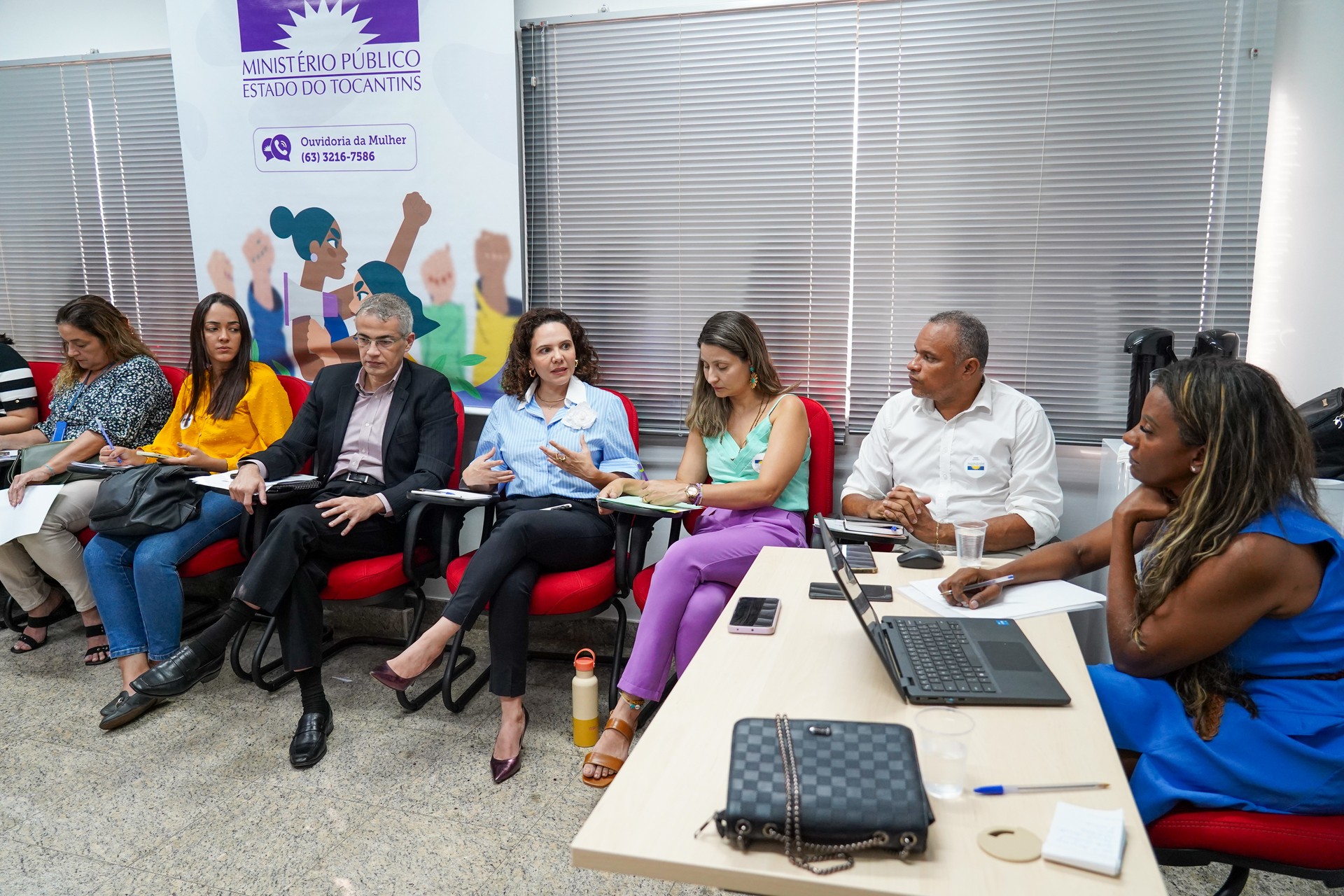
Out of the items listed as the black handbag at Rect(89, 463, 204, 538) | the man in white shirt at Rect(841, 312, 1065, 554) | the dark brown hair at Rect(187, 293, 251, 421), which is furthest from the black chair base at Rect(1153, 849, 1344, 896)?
the dark brown hair at Rect(187, 293, 251, 421)

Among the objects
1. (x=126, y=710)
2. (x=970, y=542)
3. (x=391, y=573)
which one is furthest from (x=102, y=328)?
(x=970, y=542)

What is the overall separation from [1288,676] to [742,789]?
1.12 meters

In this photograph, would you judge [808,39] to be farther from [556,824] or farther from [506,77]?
[556,824]

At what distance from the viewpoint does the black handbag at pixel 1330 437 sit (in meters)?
2.24

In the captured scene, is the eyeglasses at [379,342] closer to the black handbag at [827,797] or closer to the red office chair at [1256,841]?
the black handbag at [827,797]

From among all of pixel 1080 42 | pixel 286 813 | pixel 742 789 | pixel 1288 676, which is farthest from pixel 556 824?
pixel 1080 42

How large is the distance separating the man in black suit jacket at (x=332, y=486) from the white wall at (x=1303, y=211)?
2.77m

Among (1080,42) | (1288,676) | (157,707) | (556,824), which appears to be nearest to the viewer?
(1288,676)

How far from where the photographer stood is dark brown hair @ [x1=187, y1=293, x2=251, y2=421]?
345 centimetres

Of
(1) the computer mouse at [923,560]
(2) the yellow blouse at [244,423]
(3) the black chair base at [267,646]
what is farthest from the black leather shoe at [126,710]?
(1) the computer mouse at [923,560]

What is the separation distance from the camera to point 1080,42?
9.30 ft

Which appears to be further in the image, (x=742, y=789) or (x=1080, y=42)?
(x=1080, y=42)

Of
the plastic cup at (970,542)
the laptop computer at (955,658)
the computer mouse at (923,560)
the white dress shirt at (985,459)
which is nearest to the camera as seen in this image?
the laptop computer at (955,658)

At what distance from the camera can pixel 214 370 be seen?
3.53 metres
